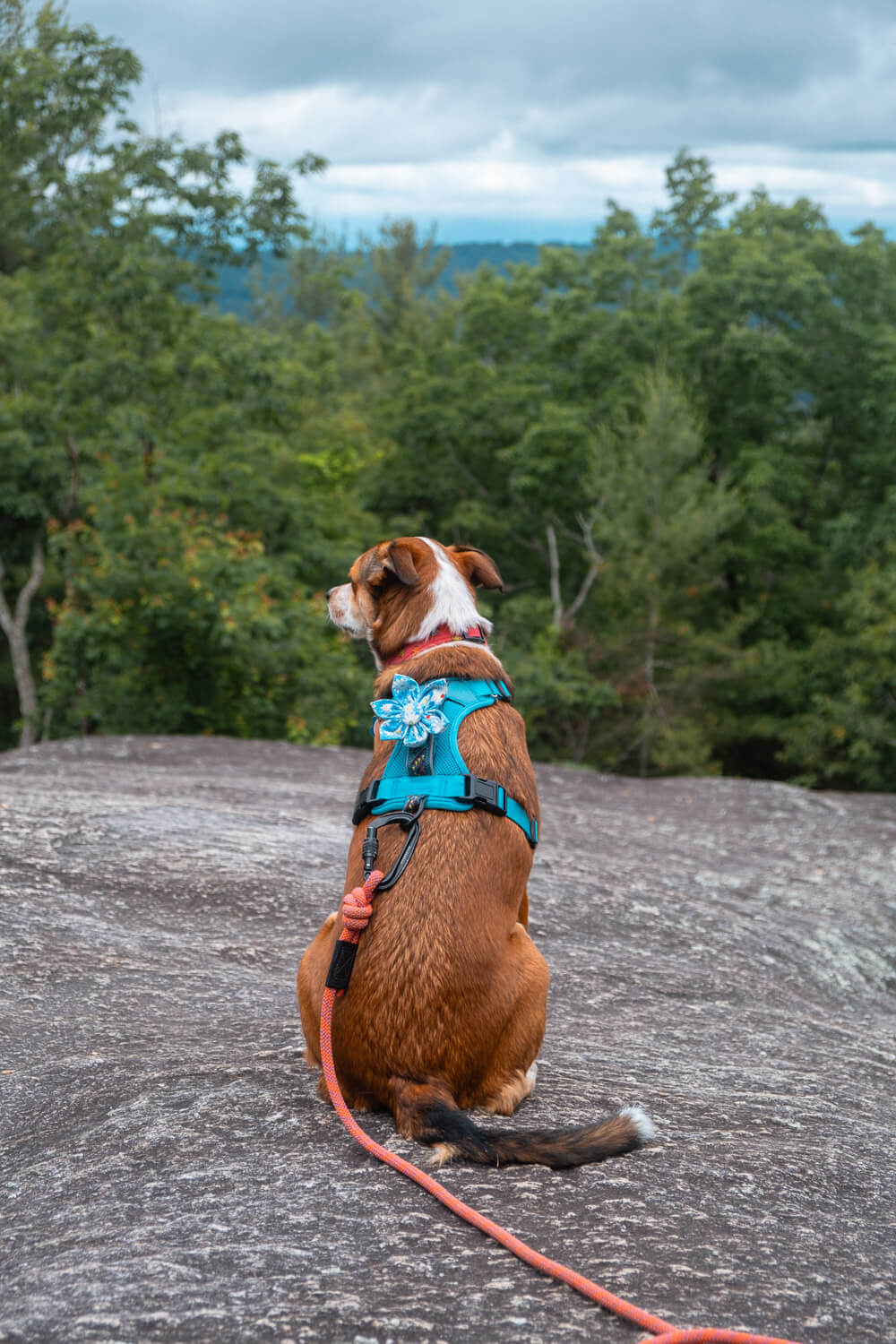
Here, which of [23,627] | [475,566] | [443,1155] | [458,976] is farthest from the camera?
[23,627]

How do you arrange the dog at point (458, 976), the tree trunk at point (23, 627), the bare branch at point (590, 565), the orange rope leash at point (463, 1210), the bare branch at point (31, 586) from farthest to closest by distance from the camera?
the bare branch at point (590, 565), the bare branch at point (31, 586), the tree trunk at point (23, 627), the dog at point (458, 976), the orange rope leash at point (463, 1210)

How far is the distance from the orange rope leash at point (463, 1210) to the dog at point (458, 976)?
0.17 feet

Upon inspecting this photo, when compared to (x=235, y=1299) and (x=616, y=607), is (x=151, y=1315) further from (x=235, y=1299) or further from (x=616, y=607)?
(x=616, y=607)

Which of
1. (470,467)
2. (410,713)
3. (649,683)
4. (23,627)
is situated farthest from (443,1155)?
(470,467)

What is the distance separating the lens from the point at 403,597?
422 cm

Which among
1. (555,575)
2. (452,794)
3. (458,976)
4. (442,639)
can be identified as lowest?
(458,976)

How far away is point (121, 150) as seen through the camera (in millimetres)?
20562

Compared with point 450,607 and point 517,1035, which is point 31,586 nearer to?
point 450,607

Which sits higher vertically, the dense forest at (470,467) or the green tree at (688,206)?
the green tree at (688,206)

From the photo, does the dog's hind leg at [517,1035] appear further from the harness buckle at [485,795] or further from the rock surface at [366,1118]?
the harness buckle at [485,795]

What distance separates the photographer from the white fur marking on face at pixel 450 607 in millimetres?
4129

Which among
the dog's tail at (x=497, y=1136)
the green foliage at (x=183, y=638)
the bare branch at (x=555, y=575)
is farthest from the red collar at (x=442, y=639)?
the bare branch at (x=555, y=575)

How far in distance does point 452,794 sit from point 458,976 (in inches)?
22.1

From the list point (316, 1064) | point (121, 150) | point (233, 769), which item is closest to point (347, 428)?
point (121, 150)
